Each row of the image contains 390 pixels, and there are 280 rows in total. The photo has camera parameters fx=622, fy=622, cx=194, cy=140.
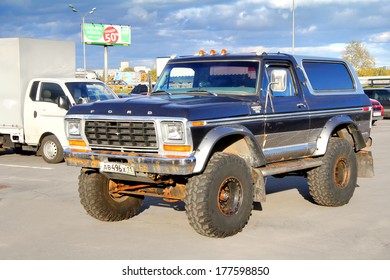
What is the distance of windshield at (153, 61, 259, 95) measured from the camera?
26.5 ft

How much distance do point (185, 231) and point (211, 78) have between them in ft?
6.97

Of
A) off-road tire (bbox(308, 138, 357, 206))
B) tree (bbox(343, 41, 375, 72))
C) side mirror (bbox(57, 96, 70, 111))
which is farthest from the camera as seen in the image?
tree (bbox(343, 41, 375, 72))

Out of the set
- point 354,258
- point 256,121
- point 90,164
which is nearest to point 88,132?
point 90,164

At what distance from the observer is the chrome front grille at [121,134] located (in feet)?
22.9

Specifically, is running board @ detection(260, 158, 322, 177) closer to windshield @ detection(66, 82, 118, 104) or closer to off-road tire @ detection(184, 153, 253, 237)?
off-road tire @ detection(184, 153, 253, 237)

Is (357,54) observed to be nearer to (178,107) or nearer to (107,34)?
(107,34)

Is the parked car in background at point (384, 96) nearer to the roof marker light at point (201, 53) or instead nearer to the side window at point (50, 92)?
the side window at point (50, 92)

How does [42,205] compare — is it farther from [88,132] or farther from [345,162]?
[345,162]

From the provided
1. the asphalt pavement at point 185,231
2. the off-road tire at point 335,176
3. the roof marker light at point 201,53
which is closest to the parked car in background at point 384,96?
the asphalt pavement at point 185,231

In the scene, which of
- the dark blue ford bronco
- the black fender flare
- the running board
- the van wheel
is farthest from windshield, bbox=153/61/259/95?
the van wheel

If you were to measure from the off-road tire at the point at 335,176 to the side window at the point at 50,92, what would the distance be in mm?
7490

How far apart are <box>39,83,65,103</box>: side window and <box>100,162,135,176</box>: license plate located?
746 centimetres

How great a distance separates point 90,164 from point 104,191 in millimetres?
676

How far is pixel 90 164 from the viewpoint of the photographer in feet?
24.5
